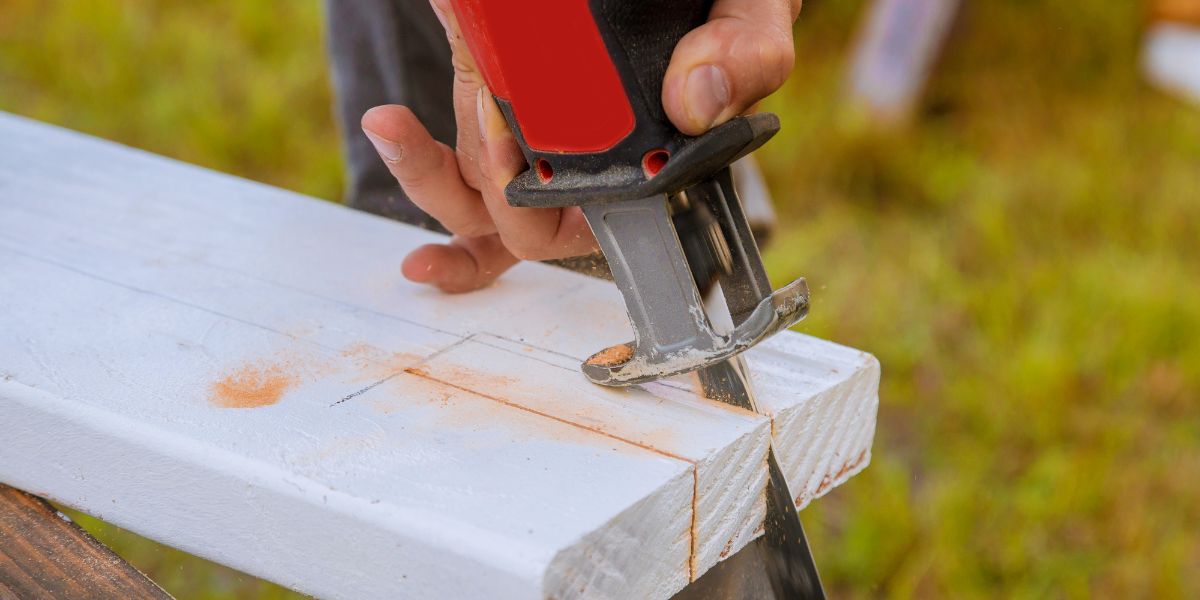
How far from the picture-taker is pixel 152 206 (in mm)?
1310

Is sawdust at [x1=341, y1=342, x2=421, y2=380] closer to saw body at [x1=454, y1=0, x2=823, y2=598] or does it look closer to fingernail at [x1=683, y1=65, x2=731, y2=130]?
saw body at [x1=454, y1=0, x2=823, y2=598]

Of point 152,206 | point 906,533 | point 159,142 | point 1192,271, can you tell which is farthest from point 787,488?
point 159,142

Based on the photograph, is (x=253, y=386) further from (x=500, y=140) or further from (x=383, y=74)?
(x=383, y=74)

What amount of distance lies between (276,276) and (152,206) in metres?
0.25

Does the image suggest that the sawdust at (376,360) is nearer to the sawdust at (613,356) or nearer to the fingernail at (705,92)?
the sawdust at (613,356)

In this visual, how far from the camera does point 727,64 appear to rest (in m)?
0.83

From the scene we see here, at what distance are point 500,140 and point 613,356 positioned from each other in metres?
0.20

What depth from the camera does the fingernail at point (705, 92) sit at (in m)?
0.81

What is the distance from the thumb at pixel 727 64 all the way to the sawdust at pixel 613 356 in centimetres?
20

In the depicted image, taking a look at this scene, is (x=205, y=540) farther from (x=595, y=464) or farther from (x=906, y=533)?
(x=906, y=533)

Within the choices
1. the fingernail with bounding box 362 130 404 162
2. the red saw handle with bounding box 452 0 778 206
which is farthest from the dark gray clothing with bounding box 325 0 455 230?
the red saw handle with bounding box 452 0 778 206

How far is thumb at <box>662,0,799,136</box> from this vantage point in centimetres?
81

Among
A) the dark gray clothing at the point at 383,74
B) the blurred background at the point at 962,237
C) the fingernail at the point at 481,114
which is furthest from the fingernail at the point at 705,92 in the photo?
the dark gray clothing at the point at 383,74

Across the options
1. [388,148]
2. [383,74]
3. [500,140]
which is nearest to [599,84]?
[500,140]
